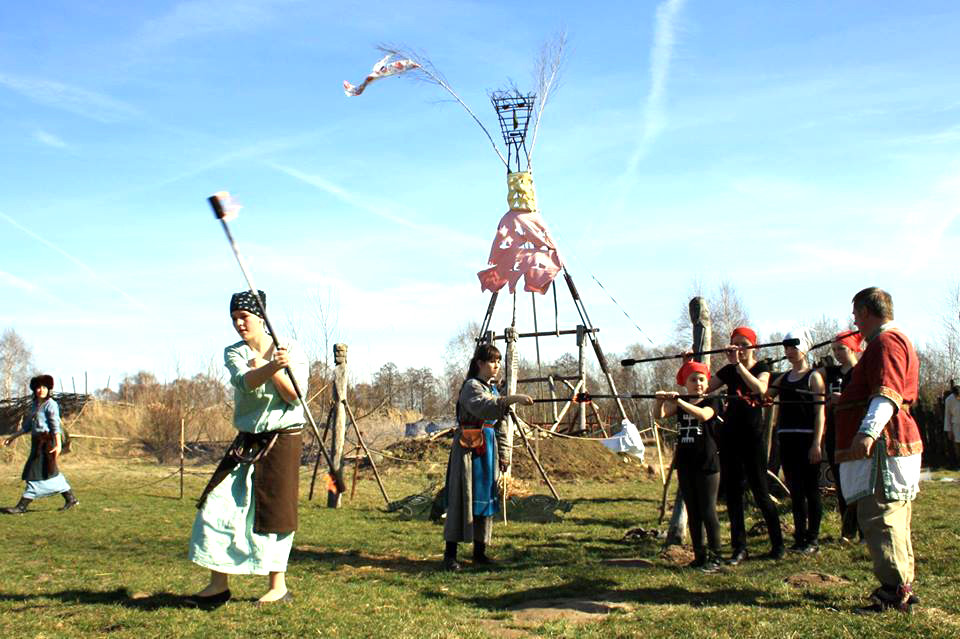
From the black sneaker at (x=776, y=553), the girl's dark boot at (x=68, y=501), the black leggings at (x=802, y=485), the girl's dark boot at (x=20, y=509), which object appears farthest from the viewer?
the girl's dark boot at (x=68, y=501)

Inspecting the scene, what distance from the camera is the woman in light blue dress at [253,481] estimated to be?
486cm

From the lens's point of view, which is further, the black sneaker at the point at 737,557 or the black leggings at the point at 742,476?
the black leggings at the point at 742,476

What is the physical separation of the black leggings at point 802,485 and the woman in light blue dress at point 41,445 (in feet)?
27.8

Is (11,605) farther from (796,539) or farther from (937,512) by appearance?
(937,512)

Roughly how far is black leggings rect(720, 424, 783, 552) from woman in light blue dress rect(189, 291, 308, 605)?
3.16 m

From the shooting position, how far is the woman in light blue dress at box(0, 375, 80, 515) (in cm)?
1048

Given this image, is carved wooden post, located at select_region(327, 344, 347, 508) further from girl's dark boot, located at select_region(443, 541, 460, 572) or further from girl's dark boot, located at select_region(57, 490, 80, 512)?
girl's dark boot, located at select_region(443, 541, 460, 572)

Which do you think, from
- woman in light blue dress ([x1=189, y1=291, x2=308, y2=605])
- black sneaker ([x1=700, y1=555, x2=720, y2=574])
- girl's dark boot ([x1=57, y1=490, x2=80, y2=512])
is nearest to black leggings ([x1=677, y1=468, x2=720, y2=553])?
black sneaker ([x1=700, y1=555, x2=720, y2=574])

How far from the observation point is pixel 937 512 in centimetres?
899

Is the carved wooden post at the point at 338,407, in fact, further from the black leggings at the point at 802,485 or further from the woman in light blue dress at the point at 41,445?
the black leggings at the point at 802,485

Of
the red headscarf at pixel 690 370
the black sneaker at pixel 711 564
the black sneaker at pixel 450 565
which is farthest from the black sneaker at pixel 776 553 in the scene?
the black sneaker at pixel 450 565

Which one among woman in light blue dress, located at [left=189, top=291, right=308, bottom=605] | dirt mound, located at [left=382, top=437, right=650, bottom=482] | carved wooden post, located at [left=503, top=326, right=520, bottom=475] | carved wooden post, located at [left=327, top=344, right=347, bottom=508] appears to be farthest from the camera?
dirt mound, located at [left=382, top=437, right=650, bottom=482]

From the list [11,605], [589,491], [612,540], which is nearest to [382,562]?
[612,540]

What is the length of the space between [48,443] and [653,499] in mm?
7932
